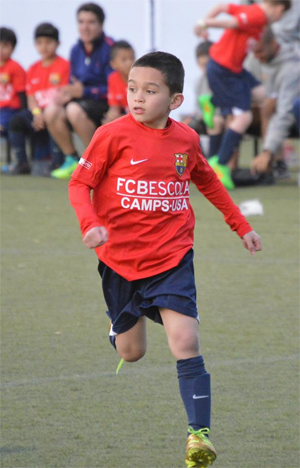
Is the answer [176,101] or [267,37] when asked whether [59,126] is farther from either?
[176,101]

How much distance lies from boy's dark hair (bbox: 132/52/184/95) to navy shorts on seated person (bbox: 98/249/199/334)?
55 cm

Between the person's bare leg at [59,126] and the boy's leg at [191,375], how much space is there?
267 inches

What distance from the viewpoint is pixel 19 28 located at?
1269 centimetres

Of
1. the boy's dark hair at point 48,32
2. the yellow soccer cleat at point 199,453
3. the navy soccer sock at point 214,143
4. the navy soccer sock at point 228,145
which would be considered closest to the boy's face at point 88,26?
the boy's dark hair at point 48,32

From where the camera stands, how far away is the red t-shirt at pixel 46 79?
963 cm

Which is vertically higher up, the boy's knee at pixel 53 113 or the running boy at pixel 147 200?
the running boy at pixel 147 200

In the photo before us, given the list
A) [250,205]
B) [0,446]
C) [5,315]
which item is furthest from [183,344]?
[250,205]

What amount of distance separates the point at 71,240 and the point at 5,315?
1.99 metres

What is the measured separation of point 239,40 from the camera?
8.34m

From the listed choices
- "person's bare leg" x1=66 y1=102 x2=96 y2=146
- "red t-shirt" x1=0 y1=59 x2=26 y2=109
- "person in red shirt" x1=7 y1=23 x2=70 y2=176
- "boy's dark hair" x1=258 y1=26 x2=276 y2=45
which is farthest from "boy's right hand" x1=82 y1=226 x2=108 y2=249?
"red t-shirt" x1=0 y1=59 x2=26 y2=109

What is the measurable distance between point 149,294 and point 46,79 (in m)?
7.08

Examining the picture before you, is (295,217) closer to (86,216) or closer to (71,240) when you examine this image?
(71,240)

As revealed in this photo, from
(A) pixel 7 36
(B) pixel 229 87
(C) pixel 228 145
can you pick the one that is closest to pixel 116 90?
(B) pixel 229 87

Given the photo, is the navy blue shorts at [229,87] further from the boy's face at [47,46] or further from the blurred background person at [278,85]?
the boy's face at [47,46]
